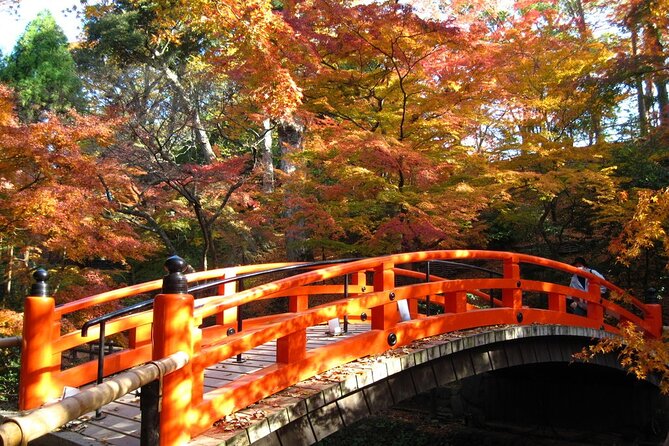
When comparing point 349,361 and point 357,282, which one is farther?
point 357,282

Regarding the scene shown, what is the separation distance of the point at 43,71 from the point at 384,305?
18957 millimetres

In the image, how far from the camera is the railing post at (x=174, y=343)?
126 inches

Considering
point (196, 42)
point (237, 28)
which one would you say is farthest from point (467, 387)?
point (196, 42)

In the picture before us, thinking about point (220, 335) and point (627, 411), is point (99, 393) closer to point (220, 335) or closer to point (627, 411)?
point (220, 335)

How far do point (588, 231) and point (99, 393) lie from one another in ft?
46.0

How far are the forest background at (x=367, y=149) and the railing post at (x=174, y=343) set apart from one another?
4554 mm

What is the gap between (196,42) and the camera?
56.0 feet

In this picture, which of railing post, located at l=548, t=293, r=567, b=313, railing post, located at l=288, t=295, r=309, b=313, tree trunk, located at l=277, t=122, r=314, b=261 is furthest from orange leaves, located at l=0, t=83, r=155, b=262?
railing post, located at l=548, t=293, r=567, b=313

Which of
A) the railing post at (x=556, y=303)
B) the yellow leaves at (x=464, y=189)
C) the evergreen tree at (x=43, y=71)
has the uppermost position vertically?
the evergreen tree at (x=43, y=71)

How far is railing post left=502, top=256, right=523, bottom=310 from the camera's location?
6863mm

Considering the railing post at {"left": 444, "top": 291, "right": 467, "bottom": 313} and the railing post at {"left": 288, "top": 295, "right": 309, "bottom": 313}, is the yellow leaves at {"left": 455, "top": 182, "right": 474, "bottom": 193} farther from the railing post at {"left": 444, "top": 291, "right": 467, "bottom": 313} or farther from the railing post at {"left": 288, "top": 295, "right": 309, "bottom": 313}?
the railing post at {"left": 288, "top": 295, "right": 309, "bottom": 313}

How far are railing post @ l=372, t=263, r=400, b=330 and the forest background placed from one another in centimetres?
256

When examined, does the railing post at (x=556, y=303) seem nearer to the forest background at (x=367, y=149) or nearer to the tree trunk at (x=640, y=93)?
the forest background at (x=367, y=149)

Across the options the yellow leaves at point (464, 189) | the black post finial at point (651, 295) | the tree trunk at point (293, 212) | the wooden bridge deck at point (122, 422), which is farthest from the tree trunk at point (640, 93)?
the wooden bridge deck at point (122, 422)
